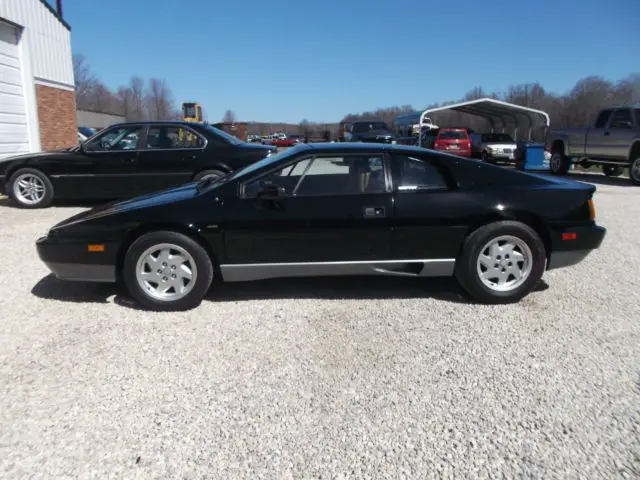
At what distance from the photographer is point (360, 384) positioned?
2783mm

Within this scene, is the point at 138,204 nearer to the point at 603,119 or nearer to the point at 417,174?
the point at 417,174

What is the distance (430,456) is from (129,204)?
10.4ft

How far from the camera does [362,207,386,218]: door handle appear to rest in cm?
388

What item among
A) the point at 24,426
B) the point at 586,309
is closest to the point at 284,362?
the point at 24,426

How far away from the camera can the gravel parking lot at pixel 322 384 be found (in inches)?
85.5

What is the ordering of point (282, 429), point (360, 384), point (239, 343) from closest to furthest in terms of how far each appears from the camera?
point (282, 429), point (360, 384), point (239, 343)

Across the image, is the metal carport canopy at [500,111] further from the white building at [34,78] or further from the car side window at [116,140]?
the car side window at [116,140]

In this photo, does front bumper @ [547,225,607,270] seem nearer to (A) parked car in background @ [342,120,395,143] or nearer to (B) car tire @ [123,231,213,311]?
(B) car tire @ [123,231,213,311]

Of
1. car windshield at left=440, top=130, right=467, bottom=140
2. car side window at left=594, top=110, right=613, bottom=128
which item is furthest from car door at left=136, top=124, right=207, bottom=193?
car windshield at left=440, top=130, right=467, bottom=140

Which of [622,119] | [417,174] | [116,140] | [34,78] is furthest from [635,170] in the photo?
[34,78]

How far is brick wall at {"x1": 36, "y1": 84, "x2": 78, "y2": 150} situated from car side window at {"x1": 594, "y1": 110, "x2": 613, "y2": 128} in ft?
54.2

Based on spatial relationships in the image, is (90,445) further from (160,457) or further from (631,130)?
(631,130)

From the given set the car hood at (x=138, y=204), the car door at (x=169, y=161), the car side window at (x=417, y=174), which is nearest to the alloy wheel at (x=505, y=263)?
the car side window at (x=417, y=174)

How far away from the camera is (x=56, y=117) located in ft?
46.6
